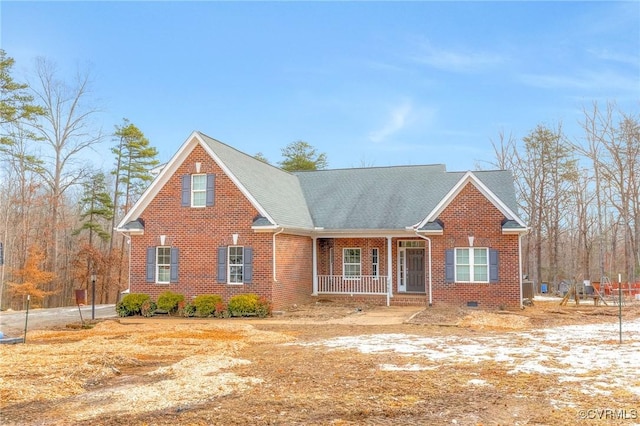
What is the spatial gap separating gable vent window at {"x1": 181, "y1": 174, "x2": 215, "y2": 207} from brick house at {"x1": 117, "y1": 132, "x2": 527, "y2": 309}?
38mm

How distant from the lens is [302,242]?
21656 millimetres

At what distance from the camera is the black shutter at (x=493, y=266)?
19.5 m

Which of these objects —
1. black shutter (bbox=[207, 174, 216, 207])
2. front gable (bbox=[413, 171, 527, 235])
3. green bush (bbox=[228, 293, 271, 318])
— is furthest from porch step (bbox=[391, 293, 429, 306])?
black shutter (bbox=[207, 174, 216, 207])

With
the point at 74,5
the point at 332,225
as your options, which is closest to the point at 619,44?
the point at 332,225

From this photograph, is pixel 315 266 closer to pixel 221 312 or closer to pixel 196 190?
pixel 221 312

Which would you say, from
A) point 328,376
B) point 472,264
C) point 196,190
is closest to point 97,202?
point 196,190

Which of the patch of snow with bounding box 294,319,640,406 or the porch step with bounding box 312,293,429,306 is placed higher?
the porch step with bounding box 312,293,429,306

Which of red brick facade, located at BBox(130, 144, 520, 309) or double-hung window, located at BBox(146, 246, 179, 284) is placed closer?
red brick facade, located at BBox(130, 144, 520, 309)

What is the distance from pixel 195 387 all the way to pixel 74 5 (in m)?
14.4

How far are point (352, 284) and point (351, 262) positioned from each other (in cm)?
104

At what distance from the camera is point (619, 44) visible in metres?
26.5

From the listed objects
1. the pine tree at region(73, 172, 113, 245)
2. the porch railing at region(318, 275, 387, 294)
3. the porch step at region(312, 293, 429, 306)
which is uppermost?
the pine tree at region(73, 172, 113, 245)

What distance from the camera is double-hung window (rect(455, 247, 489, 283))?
19.7 m

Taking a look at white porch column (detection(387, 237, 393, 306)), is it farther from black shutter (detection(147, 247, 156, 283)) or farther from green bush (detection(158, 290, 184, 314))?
black shutter (detection(147, 247, 156, 283))
